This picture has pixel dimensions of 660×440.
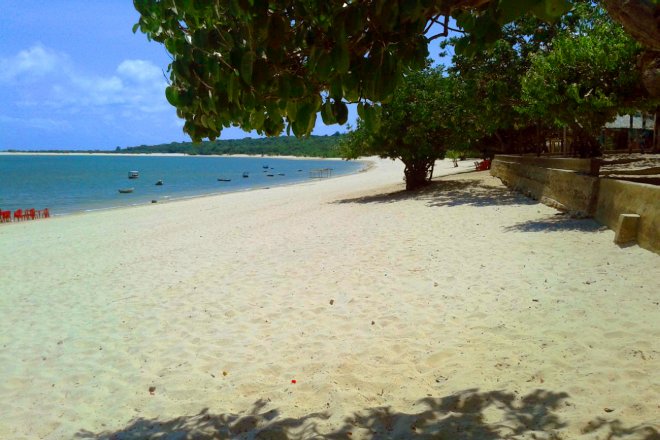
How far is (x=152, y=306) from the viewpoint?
6863mm

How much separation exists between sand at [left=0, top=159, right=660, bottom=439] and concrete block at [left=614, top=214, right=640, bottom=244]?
272 millimetres

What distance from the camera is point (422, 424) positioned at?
11.1 feet

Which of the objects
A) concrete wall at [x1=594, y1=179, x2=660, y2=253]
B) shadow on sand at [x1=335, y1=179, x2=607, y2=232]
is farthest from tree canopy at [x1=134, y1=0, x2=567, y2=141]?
shadow on sand at [x1=335, y1=179, x2=607, y2=232]

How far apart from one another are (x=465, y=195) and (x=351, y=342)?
1358 centimetres

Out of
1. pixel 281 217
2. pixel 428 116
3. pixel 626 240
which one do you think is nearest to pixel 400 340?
pixel 626 240

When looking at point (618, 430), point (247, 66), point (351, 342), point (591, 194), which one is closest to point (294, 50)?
point (247, 66)

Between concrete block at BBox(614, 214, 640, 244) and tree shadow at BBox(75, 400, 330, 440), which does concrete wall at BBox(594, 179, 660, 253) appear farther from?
tree shadow at BBox(75, 400, 330, 440)

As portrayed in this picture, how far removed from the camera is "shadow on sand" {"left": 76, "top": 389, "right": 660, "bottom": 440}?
3160 millimetres

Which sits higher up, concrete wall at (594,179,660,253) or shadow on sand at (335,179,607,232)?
concrete wall at (594,179,660,253)

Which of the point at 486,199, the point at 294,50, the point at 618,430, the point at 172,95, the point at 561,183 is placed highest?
the point at 294,50

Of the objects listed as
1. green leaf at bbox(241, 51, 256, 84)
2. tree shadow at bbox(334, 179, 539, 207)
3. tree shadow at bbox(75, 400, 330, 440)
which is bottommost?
tree shadow at bbox(75, 400, 330, 440)

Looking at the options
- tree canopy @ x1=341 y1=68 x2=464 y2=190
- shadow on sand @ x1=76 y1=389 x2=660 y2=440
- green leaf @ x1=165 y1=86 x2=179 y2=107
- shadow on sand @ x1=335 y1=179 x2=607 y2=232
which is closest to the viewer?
green leaf @ x1=165 y1=86 x2=179 y2=107

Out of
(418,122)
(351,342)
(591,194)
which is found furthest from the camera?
(418,122)

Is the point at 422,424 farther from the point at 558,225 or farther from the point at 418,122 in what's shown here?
the point at 418,122
